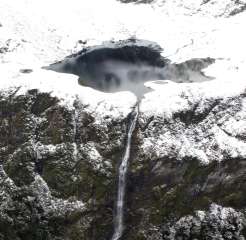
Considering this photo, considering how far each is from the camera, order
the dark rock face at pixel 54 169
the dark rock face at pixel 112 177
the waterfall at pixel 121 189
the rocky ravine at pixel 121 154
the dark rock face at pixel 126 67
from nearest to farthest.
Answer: the dark rock face at pixel 112 177, the rocky ravine at pixel 121 154, the waterfall at pixel 121 189, the dark rock face at pixel 54 169, the dark rock face at pixel 126 67

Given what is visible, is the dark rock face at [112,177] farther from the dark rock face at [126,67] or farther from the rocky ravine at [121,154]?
the dark rock face at [126,67]

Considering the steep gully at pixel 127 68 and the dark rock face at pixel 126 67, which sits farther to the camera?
the dark rock face at pixel 126 67

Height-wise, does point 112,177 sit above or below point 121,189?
above

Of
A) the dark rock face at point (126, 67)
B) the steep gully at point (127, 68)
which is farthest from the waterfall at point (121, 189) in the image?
the dark rock face at point (126, 67)

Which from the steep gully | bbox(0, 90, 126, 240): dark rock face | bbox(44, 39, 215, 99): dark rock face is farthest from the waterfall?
bbox(44, 39, 215, 99): dark rock face

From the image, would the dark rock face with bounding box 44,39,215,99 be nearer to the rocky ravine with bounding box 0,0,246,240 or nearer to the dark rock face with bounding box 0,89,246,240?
the rocky ravine with bounding box 0,0,246,240

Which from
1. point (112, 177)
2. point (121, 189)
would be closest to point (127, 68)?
point (112, 177)

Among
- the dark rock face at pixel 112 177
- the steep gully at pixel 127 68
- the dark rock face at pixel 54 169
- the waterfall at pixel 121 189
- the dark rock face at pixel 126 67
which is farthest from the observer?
the dark rock face at pixel 126 67

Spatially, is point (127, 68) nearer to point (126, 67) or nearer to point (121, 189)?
point (126, 67)

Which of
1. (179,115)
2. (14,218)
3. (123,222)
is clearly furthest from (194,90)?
(14,218)
